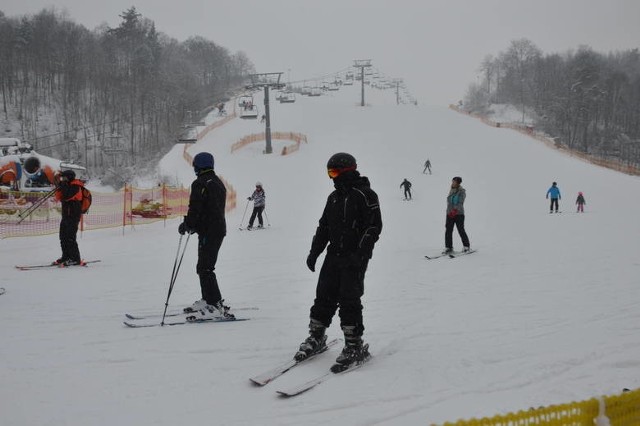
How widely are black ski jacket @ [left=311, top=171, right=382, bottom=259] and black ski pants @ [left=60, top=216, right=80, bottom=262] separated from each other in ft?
20.8

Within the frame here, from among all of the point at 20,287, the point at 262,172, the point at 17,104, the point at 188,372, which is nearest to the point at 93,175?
the point at 17,104

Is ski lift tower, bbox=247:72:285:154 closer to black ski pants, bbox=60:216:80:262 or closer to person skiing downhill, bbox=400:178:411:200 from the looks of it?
person skiing downhill, bbox=400:178:411:200

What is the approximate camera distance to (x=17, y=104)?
69062 mm

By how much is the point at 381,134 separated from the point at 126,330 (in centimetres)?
4357

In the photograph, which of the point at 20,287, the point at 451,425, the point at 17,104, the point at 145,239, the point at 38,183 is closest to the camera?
the point at 451,425

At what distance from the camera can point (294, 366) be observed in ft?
13.9

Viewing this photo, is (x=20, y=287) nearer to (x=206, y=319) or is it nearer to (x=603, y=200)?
(x=206, y=319)

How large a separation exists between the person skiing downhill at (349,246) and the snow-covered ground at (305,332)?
0.30 m

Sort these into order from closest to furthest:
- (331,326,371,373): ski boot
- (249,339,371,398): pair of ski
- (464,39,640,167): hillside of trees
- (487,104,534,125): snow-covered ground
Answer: (249,339,371,398): pair of ski < (331,326,371,373): ski boot < (464,39,640,167): hillside of trees < (487,104,534,125): snow-covered ground

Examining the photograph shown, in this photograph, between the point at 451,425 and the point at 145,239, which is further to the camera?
the point at 145,239

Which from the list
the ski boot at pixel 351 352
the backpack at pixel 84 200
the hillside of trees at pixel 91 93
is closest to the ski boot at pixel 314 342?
the ski boot at pixel 351 352

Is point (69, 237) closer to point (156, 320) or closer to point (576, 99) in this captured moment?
point (156, 320)

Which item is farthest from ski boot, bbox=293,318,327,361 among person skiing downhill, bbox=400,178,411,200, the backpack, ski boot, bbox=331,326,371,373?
person skiing downhill, bbox=400,178,411,200

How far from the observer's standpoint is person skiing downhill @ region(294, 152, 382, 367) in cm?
423
